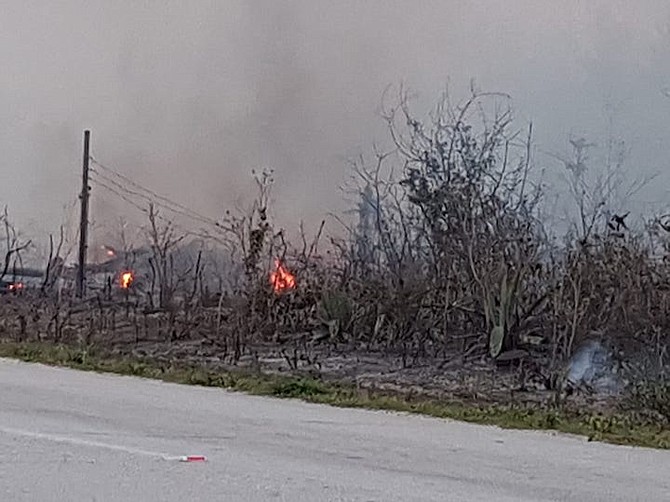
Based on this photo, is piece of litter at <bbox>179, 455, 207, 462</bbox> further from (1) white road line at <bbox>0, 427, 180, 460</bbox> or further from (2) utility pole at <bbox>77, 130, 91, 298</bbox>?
(2) utility pole at <bbox>77, 130, 91, 298</bbox>

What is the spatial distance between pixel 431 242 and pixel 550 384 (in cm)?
403

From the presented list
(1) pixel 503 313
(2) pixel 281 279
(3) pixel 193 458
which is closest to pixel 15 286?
(2) pixel 281 279

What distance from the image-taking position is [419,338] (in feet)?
49.1

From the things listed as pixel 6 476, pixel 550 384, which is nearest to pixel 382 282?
pixel 550 384

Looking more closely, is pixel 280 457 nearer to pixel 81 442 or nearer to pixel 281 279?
pixel 81 442

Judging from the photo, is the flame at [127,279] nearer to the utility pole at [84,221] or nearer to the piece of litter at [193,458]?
the utility pole at [84,221]

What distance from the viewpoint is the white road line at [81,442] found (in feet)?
25.6

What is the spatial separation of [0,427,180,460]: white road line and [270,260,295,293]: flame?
850 cm

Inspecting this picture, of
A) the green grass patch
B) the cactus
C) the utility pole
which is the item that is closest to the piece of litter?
the green grass patch

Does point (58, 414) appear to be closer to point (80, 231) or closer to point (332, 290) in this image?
point (332, 290)

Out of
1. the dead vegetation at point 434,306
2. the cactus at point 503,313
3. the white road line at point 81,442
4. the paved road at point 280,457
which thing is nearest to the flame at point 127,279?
the dead vegetation at point 434,306

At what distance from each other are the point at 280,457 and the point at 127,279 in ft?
47.9

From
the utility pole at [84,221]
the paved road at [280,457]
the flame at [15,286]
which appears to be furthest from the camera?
the utility pole at [84,221]

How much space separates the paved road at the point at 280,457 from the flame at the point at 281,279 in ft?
19.8
